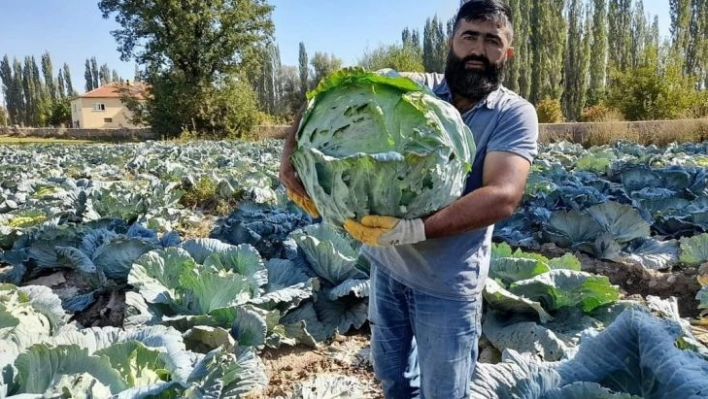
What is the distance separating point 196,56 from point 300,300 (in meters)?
33.4

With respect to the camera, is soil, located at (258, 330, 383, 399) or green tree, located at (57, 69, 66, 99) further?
green tree, located at (57, 69, 66, 99)

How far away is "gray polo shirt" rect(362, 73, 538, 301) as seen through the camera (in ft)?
6.16

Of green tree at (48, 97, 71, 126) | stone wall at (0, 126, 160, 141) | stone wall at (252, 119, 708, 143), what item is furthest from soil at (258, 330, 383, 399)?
green tree at (48, 97, 71, 126)

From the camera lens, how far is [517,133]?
1858 millimetres

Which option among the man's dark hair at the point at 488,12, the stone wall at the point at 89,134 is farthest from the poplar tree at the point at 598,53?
the man's dark hair at the point at 488,12

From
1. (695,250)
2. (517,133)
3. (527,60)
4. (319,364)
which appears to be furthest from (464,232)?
(527,60)

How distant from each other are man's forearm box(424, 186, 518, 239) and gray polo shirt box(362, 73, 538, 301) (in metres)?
0.19

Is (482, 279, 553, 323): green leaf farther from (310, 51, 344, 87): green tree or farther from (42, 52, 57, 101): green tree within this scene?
(42, 52, 57, 101): green tree

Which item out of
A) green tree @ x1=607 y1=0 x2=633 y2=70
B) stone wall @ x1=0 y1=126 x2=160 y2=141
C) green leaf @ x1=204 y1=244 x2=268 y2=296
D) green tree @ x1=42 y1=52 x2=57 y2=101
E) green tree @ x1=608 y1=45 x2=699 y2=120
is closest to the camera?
green leaf @ x1=204 y1=244 x2=268 y2=296

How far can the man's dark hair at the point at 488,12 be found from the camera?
75.6 inches

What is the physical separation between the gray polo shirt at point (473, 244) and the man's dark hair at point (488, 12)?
0.26 m

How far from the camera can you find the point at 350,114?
186 cm

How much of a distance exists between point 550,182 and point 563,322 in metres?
4.05

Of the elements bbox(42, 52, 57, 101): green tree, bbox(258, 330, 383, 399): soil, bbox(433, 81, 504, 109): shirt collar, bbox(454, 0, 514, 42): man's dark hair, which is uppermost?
bbox(42, 52, 57, 101): green tree
